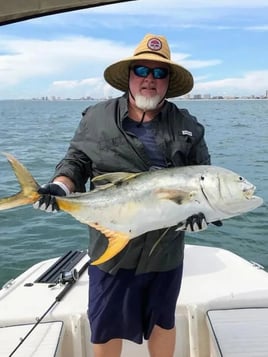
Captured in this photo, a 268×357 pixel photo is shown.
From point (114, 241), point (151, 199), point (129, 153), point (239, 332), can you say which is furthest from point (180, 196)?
point (239, 332)

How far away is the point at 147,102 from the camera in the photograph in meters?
2.79

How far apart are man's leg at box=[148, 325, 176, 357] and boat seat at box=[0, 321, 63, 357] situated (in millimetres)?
599

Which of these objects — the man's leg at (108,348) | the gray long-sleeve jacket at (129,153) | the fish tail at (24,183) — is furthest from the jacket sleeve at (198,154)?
the man's leg at (108,348)

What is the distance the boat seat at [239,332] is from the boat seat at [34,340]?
1.02 meters

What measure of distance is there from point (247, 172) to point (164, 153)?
14376 millimetres

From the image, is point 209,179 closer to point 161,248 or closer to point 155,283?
point 161,248

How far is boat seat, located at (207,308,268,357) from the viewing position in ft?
10.7

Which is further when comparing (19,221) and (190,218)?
(19,221)

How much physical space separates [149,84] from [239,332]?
1.75 m

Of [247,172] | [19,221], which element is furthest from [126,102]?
[247,172]

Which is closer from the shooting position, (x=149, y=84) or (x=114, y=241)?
(x=114, y=241)

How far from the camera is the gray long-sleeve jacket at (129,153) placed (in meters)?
2.83

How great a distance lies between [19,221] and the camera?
1013cm

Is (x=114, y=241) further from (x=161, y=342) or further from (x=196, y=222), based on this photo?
(x=161, y=342)
